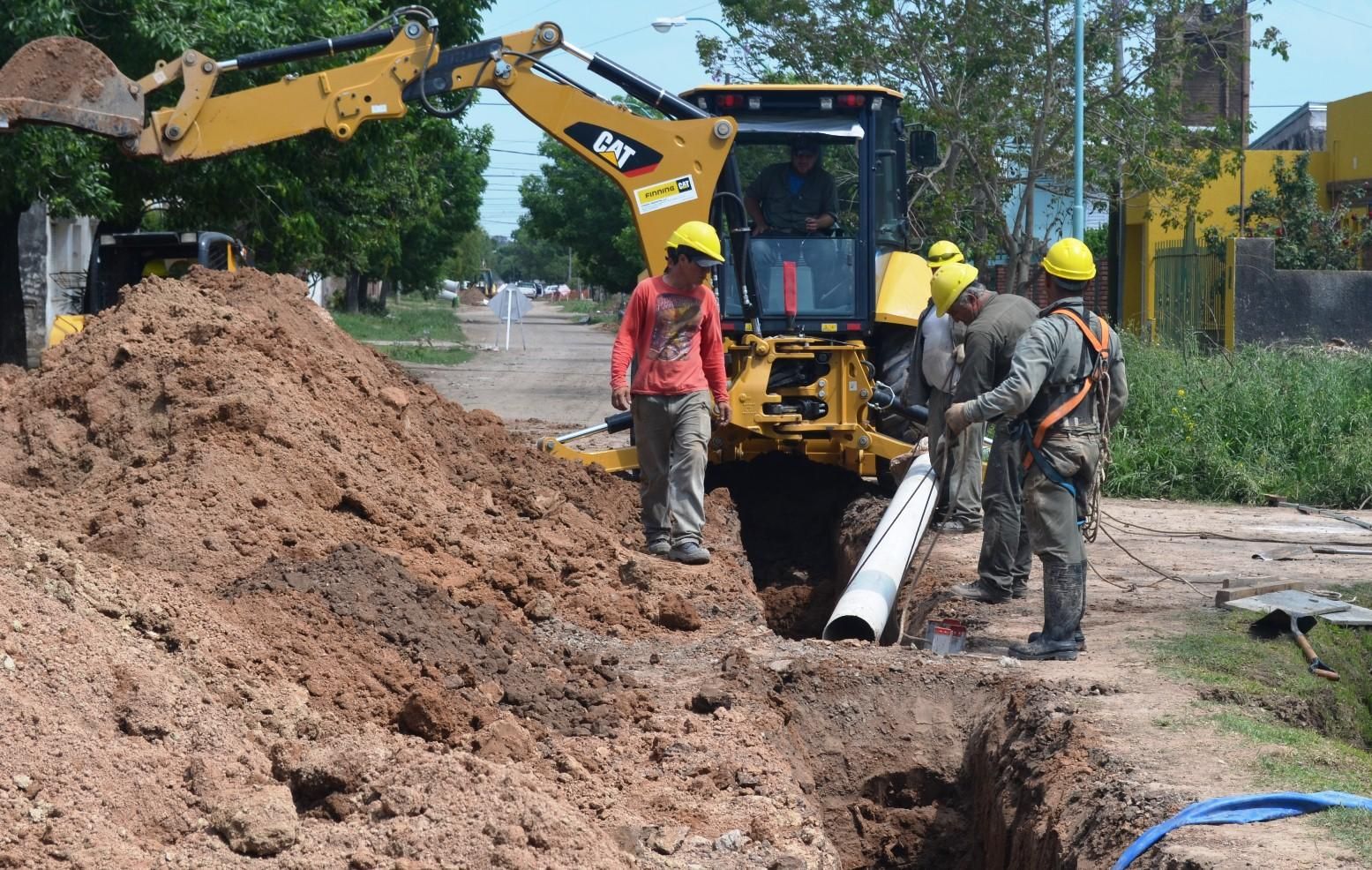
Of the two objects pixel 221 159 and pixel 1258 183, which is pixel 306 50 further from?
pixel 1258 183

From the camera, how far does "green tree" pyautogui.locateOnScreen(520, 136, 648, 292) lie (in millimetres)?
49000

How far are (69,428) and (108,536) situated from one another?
164cm

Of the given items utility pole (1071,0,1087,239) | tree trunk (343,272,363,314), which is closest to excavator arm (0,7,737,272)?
utility pole (1071,0,1087,239)

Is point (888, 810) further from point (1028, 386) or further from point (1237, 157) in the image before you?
point (1237, 157)

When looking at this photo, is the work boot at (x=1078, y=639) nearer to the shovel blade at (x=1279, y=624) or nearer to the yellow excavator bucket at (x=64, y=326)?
the shovel blade at (x=1279, y=624)

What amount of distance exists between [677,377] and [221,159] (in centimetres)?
825

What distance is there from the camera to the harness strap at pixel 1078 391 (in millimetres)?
6938

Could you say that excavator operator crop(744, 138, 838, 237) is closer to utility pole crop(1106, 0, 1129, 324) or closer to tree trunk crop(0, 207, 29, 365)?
tree trunk crop(0, 207, 29, 365)

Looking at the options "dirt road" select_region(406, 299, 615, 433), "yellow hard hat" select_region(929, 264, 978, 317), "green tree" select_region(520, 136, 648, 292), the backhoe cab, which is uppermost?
"green tree" select_region(520, 136, 648, 292)

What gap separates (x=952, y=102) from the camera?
848 inches

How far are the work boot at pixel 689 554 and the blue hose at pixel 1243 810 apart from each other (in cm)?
459

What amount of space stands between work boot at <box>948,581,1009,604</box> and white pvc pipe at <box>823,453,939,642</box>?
14.1 inches

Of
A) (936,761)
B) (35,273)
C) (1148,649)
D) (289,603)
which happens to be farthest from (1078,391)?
(35,273)

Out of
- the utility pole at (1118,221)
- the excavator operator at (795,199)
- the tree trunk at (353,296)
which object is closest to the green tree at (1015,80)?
the utility pole at (1118,221)
